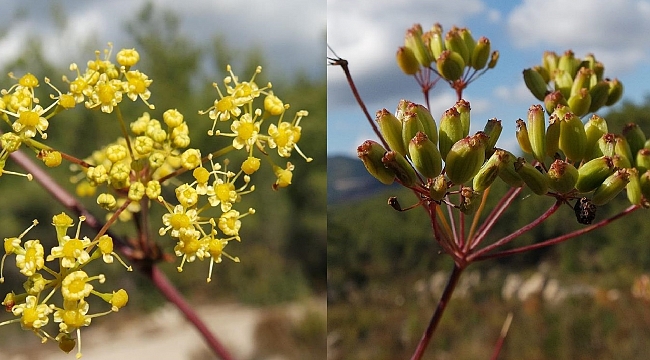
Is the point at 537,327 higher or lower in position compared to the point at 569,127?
lower

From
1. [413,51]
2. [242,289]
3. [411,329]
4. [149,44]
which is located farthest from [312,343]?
[413,51]

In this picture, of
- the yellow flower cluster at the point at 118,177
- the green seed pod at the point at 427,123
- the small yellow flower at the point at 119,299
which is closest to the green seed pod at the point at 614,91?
the green seed pod at the point at 427,123

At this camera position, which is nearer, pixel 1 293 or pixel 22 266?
pixel 22 266

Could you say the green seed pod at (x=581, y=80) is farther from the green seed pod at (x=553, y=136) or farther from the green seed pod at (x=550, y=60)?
the green seed pod at (x=553, y=136)

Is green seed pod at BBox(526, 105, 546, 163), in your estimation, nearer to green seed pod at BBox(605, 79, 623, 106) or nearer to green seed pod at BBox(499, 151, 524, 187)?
green seed pod at BBox(499, 151, 524, 187)

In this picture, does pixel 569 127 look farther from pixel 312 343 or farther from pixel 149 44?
pixel 149 44

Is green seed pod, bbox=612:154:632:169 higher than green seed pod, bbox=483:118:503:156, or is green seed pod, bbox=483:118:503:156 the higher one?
green seed pod, bbox=483:118:503:156

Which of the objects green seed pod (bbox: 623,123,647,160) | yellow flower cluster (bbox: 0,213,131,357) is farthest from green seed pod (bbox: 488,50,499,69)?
yellow flower cluster (bbox: 0,213,131,357)
